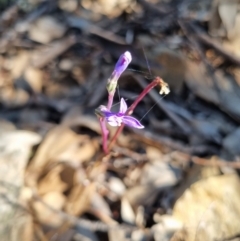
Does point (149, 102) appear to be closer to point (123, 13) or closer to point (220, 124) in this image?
point (220, 124)

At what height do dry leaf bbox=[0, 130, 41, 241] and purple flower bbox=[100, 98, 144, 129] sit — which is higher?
purple flower bbox=[100, 98, 144, 129]

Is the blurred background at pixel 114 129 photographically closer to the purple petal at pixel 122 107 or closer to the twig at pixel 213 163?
the twig at pixel 213 163

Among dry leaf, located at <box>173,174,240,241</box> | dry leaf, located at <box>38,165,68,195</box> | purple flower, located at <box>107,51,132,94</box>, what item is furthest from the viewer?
dry leaf, located at <box>38,165,68,195</box>

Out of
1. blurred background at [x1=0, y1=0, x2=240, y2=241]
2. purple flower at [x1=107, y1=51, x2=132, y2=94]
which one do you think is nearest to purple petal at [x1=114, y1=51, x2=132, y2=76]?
purple flower at [x1=107, y1=51, x2=132, y2=94]

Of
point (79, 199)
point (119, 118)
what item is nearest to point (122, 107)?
point (119, 118)

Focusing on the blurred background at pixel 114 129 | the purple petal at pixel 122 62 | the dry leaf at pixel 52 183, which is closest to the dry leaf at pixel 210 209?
the blurred background at pixel 114 129

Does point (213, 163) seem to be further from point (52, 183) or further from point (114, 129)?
point (52, 183)

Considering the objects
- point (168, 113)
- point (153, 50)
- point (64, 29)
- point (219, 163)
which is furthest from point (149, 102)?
point (64, 29)

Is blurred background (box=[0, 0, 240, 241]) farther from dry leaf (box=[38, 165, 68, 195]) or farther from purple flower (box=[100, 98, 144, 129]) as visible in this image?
purple flower (box=[100, 98, 144, 129])
